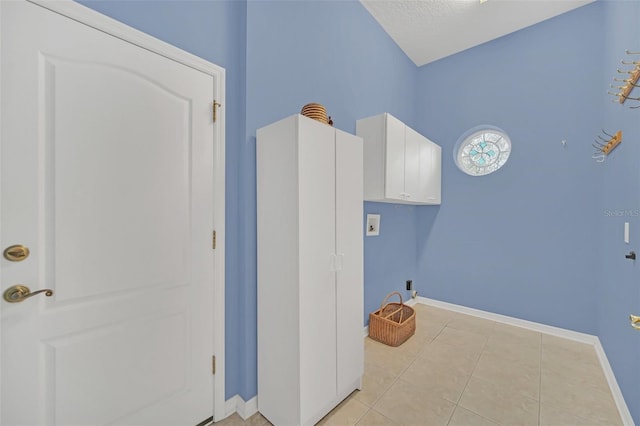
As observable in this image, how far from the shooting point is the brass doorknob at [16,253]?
3.14ft

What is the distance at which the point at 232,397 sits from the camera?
1.62m

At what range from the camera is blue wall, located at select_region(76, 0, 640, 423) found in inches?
63.8

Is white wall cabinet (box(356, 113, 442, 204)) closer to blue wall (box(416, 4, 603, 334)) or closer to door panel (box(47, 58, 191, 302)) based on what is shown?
blue wall (box(416, 4, 603, 334))

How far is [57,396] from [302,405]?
109 cm

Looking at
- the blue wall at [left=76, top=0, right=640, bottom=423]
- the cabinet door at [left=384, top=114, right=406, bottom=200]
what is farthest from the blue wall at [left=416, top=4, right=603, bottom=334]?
the cabinet door at [left=384, top=114, right=406, bottom=200]

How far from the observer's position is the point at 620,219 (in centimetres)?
181

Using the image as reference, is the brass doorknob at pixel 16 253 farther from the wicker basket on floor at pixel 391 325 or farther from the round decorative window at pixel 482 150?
the round decorative window at pixel 482 150

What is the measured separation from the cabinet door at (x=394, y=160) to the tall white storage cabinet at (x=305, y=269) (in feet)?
2.29

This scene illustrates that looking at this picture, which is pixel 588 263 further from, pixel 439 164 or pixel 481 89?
pixel 481 89

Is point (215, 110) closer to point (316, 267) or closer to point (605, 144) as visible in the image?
point (316, 267)

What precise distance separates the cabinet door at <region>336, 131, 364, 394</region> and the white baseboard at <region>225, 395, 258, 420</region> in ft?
1.82

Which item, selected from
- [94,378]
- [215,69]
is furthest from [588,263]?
[94,378]

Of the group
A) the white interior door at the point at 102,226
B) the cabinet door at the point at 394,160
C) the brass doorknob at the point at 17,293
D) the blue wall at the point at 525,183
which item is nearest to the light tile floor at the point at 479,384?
the blue wall at the point at 525,183

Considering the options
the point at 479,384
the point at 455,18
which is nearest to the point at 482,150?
the point at 455,18
